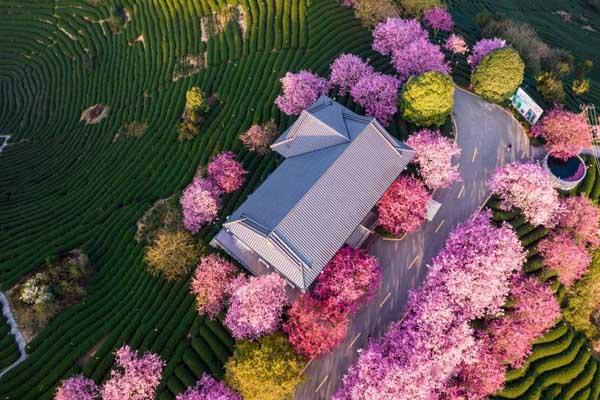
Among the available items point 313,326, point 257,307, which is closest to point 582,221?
point 313,326

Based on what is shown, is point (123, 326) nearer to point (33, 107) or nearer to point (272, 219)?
point (272, 219)

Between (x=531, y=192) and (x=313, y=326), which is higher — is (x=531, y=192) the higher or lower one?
the higher one

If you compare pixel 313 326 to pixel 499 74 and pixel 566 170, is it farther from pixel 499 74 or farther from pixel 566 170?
pixel 499 74

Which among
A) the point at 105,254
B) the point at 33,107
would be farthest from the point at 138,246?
the point at 33,107

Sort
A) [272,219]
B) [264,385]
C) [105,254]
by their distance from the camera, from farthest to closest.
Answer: [105,254], [272,219], [264,385]

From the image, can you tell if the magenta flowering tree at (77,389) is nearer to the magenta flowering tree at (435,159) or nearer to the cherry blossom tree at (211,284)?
the cherry blossom tree at (211,284)

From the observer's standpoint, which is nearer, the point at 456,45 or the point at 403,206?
the point at 403,206
